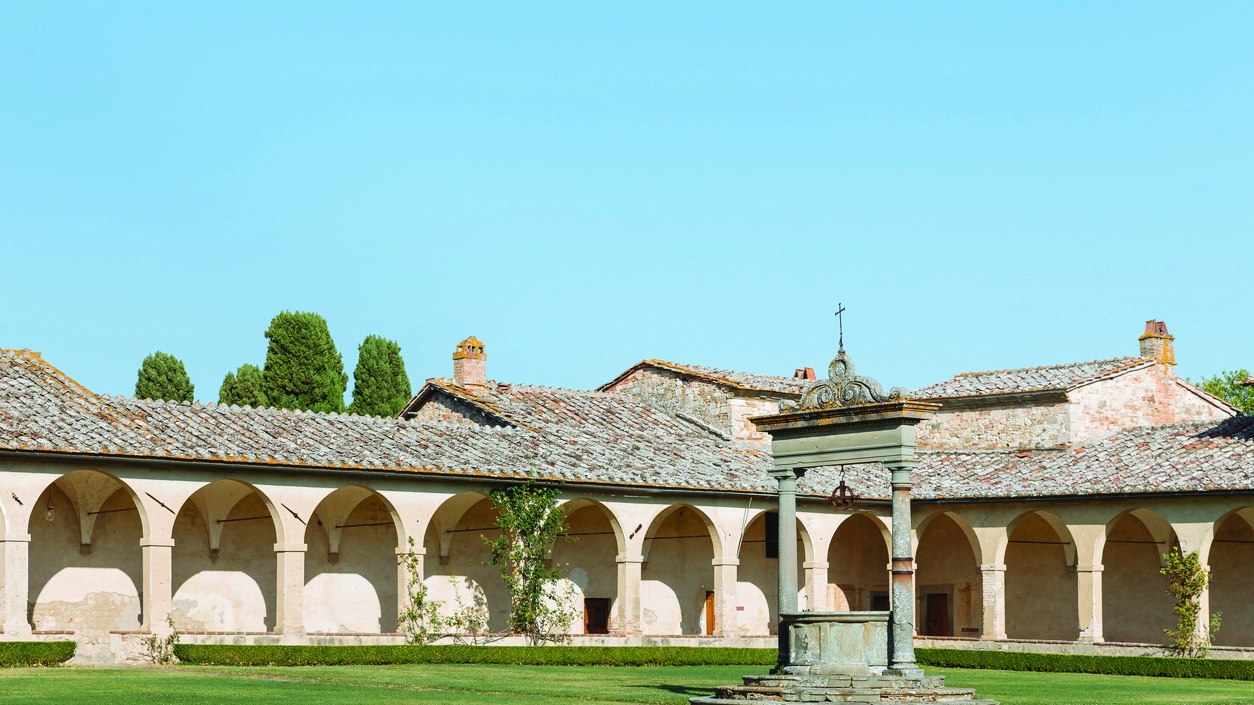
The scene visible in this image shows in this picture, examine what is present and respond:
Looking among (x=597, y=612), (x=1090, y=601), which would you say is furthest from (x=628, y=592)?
(x=1090, y=601)

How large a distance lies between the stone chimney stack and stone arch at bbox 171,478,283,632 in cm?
1965

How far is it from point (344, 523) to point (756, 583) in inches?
368

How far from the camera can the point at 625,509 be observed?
104 feet

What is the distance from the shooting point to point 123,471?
26047mm

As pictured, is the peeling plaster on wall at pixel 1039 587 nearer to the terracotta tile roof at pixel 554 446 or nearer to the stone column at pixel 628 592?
the terracotta tile roof at pixel 554 446

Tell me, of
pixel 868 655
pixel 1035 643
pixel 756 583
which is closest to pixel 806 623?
pixel 868 655

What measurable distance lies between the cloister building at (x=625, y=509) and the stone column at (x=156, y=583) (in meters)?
0.04

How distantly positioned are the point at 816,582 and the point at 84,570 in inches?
555

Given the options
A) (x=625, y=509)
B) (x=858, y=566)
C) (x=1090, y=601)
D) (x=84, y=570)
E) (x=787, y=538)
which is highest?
(x=625, y=509)

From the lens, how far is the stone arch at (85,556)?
2816cm

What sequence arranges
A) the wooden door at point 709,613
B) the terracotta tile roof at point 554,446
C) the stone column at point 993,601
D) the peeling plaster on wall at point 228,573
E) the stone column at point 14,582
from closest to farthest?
the stone column at point 14,582
the terracotta tile roof at point 554,446
the peeling plaster on wall at point 228,573
the stone column at point 993,601
the wooden door at point 709,613

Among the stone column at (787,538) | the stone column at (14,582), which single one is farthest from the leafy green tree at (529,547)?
the stone column at (787,538)

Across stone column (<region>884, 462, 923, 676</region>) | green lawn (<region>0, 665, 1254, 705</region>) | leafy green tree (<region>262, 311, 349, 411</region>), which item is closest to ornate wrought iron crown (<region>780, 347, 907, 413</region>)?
stone column (<region>884, 462, 923, 676</region>)

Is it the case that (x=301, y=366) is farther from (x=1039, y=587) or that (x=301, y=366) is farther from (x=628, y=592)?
(x=1039, y=587)
